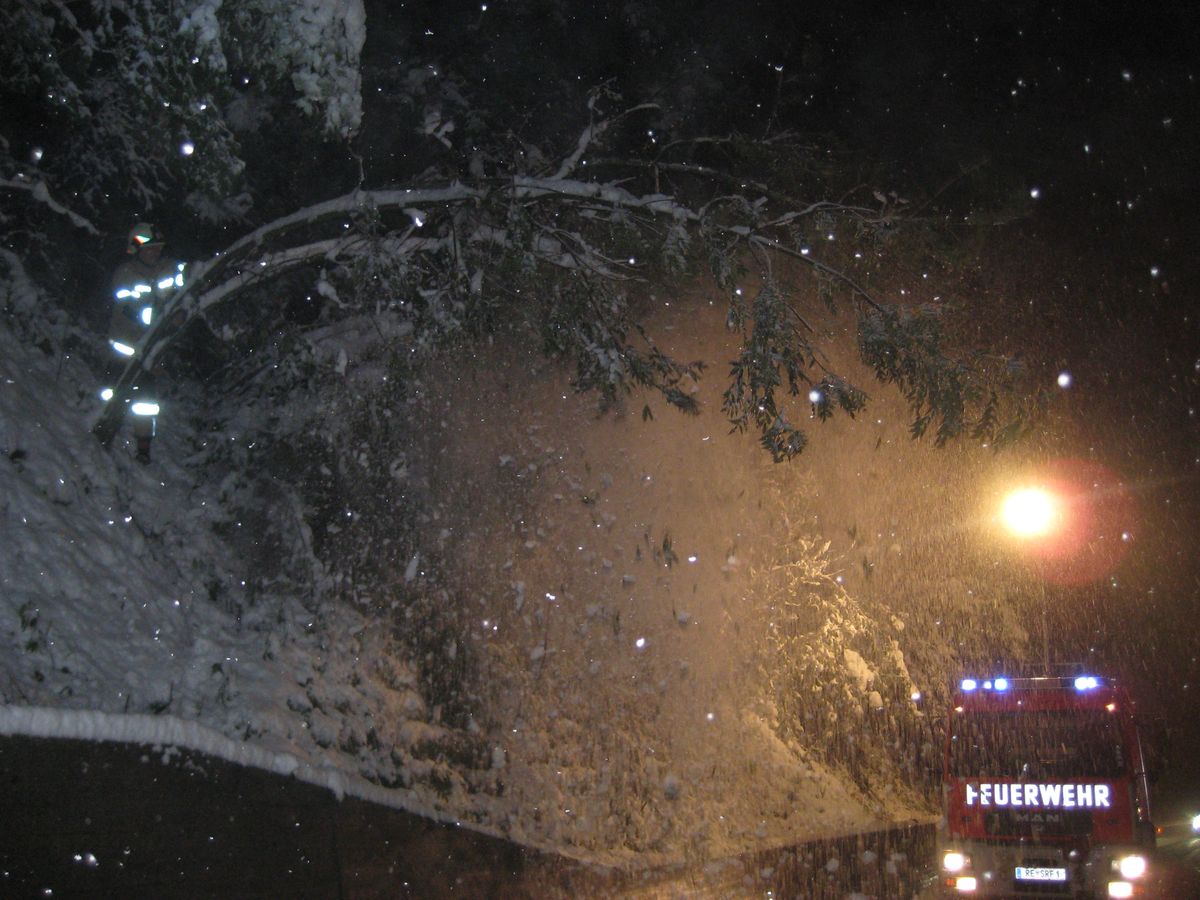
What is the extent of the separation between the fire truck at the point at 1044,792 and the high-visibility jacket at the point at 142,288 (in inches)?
352

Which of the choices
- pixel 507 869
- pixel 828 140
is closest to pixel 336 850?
pixel 507 869

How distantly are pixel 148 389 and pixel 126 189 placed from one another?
7.35 ft

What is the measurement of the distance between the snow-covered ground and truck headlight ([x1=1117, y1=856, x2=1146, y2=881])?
15.4 feet

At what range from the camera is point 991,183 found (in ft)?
44.0

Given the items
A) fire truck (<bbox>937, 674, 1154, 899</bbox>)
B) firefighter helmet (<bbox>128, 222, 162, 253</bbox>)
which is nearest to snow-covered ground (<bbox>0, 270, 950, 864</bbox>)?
firefighter helmet (<bbox>128, 222, 162, 253</bbox>)

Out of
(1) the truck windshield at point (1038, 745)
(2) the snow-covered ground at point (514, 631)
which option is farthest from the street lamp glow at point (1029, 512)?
(1) the truck windshield at point (1038, 745)

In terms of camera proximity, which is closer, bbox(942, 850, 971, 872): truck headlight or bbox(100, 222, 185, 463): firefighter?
bbox(942, 850, 971, 872): truck headlight

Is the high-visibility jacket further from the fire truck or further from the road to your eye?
the fire truck

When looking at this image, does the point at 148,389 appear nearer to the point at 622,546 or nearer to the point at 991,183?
the point at 622,546

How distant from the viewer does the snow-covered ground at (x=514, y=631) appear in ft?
30.2

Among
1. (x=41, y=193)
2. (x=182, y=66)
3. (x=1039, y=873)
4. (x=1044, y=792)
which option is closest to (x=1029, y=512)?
(x=1044, y=792)

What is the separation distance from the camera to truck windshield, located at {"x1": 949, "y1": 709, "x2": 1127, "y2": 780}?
971 centimetres

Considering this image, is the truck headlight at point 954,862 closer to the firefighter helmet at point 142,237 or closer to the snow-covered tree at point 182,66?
the snow-covered tree at point 182,66

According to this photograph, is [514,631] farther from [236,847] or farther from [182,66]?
[182,66]
